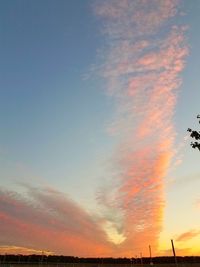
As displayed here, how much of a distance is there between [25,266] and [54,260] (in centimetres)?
2974

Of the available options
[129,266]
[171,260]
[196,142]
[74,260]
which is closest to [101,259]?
[74,260]

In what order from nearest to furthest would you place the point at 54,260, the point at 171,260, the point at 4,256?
the point at 4,256 → the point at 54,260 → the point at 171,260

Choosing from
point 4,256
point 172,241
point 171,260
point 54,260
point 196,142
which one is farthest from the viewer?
point 171,260

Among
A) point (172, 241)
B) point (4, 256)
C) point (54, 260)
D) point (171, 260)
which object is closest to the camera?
point (172, 241)

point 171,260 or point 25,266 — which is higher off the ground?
point 171,260

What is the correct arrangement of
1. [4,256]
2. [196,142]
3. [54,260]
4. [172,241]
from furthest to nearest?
[54,260] < [4,256] < [172,241] < [196,142]

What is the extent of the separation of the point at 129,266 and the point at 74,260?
20.3 metres

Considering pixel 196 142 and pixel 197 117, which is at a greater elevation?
pixel 197 117

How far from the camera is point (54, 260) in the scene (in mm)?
106688

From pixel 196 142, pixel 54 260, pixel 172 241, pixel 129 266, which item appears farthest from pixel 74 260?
pixel 196 142

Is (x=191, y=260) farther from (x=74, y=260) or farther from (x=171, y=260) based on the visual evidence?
(x=74, y=260)

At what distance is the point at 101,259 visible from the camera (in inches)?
4427

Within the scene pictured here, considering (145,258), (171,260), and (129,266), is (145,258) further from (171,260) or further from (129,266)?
(129,266)

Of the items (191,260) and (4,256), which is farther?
(191,260)
